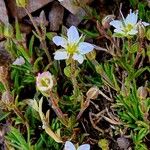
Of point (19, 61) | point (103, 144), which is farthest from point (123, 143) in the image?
point (19, 61)

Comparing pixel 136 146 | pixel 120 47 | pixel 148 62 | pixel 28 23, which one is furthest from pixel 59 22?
pixel 136 146

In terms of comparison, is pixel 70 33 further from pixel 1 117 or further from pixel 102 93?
pixel 1 117

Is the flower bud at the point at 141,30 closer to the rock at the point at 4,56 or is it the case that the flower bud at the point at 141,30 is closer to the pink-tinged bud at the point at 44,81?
the pink-tinged bud at the point at 44,81

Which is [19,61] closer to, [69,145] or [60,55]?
[60,55]

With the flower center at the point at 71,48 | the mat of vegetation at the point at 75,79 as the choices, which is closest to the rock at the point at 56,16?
the mat of vegetation at the point at 75,79

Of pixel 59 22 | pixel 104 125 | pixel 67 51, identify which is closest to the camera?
pixel 67 51

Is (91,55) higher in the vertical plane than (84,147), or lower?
higher

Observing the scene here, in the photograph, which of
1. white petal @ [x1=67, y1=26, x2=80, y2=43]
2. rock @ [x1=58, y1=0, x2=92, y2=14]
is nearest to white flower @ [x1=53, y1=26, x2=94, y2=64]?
white petal @ [x1=67, y1=26, x2=80, y2=43]
